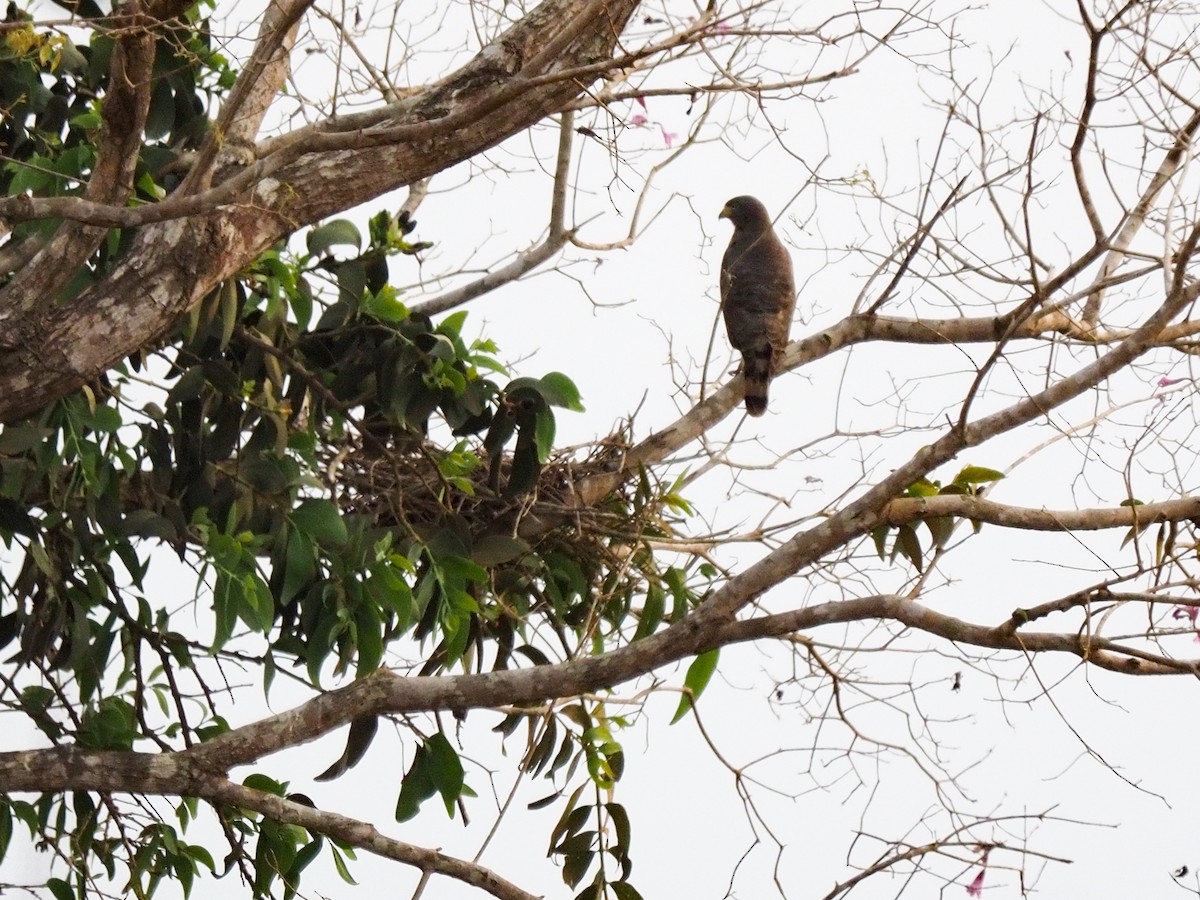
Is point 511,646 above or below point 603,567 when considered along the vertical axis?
below

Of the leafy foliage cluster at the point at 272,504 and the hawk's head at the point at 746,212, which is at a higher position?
the hawk's head at the point at 746,212

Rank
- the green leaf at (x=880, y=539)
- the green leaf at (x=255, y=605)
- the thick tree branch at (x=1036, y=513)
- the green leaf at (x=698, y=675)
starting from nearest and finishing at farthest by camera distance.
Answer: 1. the thick tree branch at (x=1036, y=513)
2. the green leaf at (x=255, y=605)
3. the green leaf at (x=880, y=539)
4. the green leaf at (x=698, y=675)

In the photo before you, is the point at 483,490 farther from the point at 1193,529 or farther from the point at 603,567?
the point at 1193,529

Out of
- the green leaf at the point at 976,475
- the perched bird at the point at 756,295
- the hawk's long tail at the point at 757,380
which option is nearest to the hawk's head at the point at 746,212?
the perched bird at the point at 756,295

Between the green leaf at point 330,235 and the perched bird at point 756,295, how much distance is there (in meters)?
0.76

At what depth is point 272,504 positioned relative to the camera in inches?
87.3

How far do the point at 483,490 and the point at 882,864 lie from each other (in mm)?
1023

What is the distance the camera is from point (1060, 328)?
7.77ft

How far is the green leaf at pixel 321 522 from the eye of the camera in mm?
2137

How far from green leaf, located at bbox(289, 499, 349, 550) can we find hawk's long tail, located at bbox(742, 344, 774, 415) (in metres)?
0.93

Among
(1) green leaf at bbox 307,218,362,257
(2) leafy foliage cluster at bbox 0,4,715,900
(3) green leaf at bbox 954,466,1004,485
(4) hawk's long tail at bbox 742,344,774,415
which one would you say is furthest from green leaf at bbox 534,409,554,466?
(3) green leaf at bbox 954,466,1004,485

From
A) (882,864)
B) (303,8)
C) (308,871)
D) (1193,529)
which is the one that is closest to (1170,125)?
(1193,529)

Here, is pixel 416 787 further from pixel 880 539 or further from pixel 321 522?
pixel 880 539

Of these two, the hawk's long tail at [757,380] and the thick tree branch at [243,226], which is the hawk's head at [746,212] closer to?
the hawk's long tail at [757,380]
